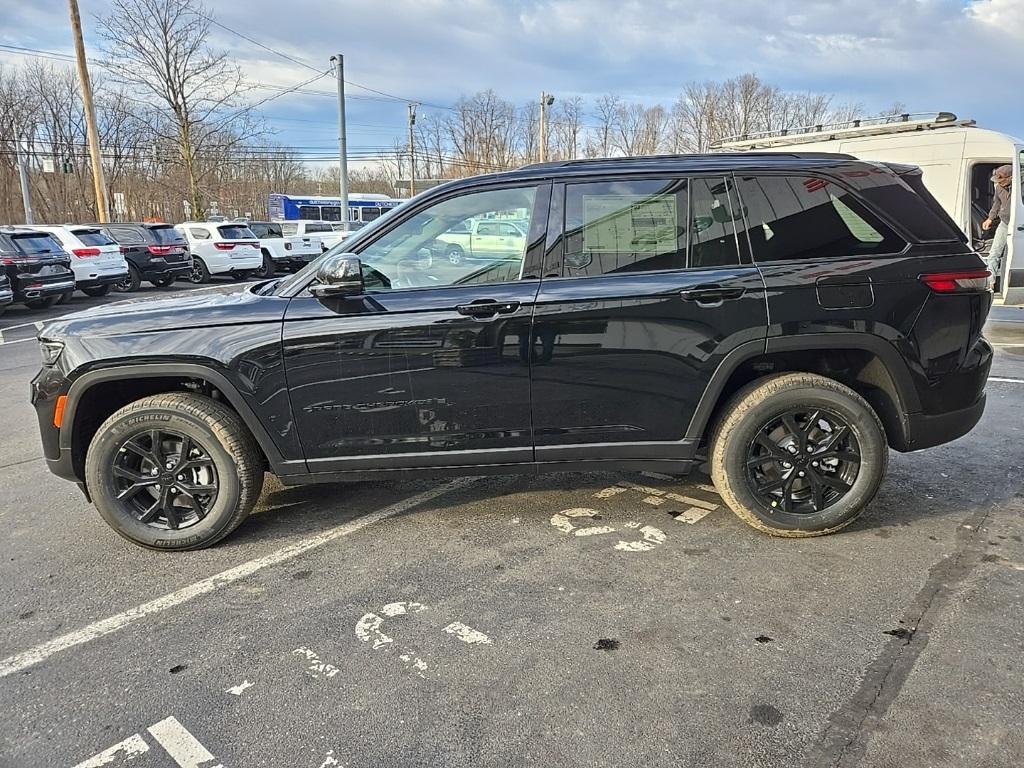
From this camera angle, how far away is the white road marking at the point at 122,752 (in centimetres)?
221

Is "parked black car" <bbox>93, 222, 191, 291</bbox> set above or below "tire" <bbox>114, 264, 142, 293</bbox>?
above

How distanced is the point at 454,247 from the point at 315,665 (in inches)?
78.1

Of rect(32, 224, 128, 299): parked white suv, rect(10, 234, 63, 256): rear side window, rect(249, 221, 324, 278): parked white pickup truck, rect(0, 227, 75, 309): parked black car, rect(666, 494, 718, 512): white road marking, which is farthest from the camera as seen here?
rect(249, 221, 324, 278): parked white pickup truck

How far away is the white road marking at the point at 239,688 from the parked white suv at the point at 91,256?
15.6m

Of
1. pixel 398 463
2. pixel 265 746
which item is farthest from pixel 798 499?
pixel 265 746

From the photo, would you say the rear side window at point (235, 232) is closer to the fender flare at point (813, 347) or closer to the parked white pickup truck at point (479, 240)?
the parked white pickup truck at point (479, 240)

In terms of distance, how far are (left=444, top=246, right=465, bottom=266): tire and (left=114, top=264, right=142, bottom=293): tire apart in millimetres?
17039

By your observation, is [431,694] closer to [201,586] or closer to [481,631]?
[481,631]

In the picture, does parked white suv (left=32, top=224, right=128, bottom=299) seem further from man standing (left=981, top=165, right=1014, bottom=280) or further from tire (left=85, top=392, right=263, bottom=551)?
man standing (left=981, top=165, right=1014, bottom=280)

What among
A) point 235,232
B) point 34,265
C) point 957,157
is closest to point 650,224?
point 957,157

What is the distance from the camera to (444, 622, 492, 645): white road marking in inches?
110

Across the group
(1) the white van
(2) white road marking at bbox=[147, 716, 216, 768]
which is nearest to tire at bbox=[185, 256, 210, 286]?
(1) the white van

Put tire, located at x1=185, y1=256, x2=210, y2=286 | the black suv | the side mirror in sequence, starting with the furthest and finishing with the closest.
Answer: tire, located at x1=185, y1=256, x2=210, y2=286, the black suv, the side mirror

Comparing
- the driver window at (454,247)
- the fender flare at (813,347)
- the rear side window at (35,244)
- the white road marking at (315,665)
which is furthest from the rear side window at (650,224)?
the rear side window at (35,244)
